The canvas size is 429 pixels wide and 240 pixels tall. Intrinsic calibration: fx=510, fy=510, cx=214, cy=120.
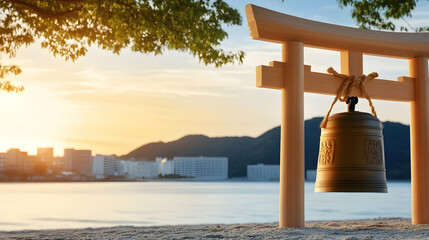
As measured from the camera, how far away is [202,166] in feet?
505

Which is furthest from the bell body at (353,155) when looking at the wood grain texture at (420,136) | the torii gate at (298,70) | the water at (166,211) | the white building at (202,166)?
the white building at (202,166)

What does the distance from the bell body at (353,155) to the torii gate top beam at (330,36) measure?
1.58m

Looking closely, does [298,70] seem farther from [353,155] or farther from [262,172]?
[262,172]

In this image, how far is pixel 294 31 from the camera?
6383 mm

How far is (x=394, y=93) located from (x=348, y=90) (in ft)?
3.98

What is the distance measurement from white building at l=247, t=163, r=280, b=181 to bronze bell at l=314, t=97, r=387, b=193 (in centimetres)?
13099

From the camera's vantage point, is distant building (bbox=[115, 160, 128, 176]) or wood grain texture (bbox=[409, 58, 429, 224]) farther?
distant building (bbox=[115, 160, 128, 176])

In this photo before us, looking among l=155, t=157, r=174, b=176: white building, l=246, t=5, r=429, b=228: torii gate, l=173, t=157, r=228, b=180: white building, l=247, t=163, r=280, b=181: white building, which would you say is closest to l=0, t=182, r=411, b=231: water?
l=246, t=5, r=429, b=228: torii gate

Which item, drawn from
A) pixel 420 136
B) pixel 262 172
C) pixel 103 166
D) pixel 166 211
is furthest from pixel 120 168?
pixel 420 136

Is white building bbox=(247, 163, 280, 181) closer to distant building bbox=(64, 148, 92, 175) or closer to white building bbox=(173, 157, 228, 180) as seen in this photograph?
white building bbox=(173, 157, 228, 180)

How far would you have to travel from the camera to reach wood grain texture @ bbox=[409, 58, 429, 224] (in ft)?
24.5

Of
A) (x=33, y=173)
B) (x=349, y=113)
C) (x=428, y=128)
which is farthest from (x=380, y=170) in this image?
(x=33, y=173)

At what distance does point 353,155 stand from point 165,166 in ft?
491

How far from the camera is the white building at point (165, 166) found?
152 meters
